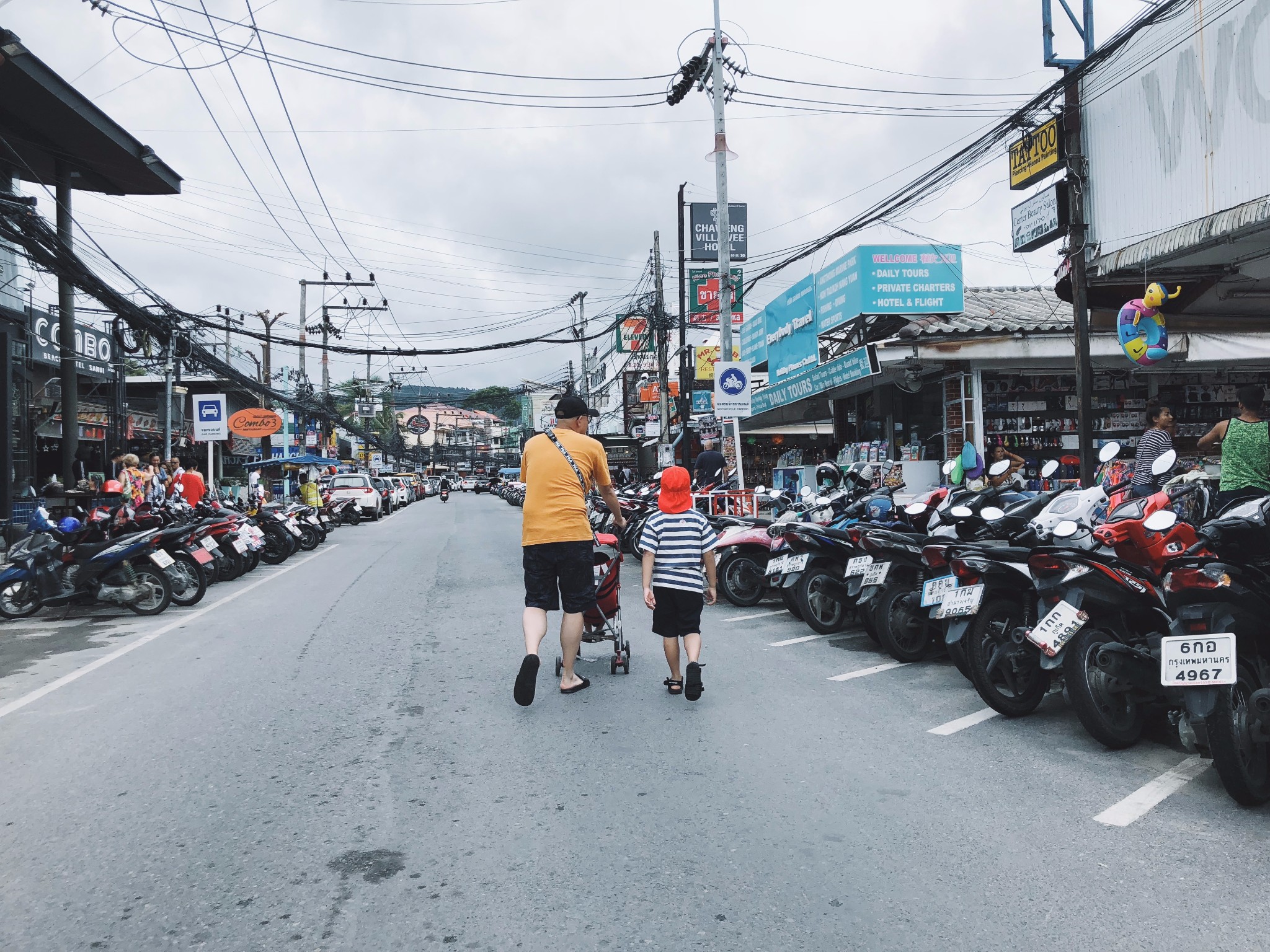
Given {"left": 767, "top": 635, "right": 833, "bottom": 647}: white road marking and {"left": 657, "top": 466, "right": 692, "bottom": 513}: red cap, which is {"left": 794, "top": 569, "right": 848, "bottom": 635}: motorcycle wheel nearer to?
{"left": 767, "top": 635, "right": 833, "bottom": 647}: white road marking

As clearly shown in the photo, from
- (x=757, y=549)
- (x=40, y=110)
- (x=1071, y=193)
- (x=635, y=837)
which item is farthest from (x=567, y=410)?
(x=40, y=110)

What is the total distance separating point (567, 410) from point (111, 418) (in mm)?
20159

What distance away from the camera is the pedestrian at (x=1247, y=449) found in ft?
21.6

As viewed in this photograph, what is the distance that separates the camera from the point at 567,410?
19.6 feet

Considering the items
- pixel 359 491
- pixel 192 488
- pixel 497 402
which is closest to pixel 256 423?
pixel 359 491

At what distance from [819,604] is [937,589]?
Result: 268cm

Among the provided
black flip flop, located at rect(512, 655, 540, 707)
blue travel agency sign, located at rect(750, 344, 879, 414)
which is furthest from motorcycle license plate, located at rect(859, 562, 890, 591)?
blue travel agency sign, located at rect(750, 344, 879, 414)

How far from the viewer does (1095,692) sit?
466 centimetres

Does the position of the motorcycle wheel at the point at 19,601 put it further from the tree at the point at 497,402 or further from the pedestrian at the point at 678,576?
the tree at the point at 497,402

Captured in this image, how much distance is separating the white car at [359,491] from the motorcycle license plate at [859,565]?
24.7 m

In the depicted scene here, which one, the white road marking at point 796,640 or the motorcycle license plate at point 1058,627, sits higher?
the motorcycle license plate at point 1058,627

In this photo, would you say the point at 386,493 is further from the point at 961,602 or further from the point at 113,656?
the point at 961,602

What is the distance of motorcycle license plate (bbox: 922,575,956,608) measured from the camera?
5.50 meters

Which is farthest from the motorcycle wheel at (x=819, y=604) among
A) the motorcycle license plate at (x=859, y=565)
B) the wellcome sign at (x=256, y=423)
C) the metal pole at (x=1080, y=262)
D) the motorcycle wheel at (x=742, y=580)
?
the wellcome sign at (x=256, y=423)
